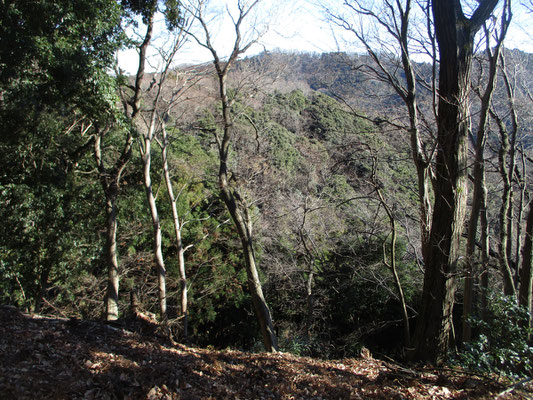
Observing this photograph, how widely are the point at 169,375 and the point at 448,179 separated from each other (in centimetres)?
398

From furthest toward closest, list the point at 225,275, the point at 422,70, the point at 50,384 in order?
the point at 225,275 < the point at 422,70 < the point at 50,384

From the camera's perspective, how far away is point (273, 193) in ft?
53.8

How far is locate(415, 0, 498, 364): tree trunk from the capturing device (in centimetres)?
464

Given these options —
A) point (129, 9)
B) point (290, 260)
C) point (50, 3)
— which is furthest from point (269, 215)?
point (50, 3)

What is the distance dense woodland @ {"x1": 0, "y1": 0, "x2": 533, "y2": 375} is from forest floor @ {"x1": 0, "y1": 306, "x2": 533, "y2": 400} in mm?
791

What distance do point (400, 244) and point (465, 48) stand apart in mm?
8076

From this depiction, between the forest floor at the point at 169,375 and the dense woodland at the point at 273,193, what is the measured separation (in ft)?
2.60

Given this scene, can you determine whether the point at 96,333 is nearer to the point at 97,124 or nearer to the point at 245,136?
the point at 97,124

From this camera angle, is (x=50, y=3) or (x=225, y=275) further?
(x=225, y=275)

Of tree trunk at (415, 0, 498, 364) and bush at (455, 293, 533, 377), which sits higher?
tree trunk at (415, 0, 498, 364)

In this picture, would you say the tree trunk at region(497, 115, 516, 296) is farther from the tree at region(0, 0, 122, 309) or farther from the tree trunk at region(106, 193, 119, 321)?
the tree trunk at region(106, 193, 119, 321)

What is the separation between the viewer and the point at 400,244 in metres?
11.9

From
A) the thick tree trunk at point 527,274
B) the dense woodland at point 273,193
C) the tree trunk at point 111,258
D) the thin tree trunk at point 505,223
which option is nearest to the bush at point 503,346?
the dense woodland at point 273,193

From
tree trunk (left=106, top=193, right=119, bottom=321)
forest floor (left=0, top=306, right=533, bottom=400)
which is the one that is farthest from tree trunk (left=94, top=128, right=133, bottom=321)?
forest floor (left=0, top=306, right=533, bottom=400)
